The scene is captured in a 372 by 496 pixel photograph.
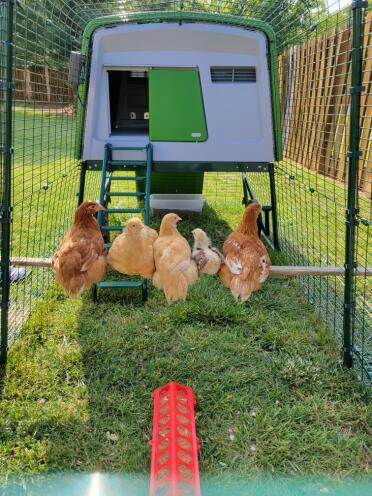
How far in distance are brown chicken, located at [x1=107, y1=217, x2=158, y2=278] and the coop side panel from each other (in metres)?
2.39

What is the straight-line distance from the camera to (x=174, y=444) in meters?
2.04

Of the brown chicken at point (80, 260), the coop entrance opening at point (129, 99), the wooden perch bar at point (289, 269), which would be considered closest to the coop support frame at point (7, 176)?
the wooden perch bar at point (289, 269)

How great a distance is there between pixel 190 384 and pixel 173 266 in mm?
1166

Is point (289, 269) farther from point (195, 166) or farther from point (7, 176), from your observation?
point (195, 166)

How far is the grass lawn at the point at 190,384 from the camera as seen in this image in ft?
7.12

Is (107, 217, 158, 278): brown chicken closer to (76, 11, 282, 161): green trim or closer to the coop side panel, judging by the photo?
the coop side panel

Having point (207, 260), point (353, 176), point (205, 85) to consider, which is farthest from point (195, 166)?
point (207, 260)

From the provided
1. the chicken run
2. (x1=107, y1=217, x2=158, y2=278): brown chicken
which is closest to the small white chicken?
(x1=107, y1=217, x2=158, y2=278): brown chicken

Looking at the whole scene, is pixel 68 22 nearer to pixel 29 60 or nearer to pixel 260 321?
pixel 29 60

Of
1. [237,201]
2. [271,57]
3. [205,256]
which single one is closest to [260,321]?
[205,256]

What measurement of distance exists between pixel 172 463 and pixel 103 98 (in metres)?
3.39

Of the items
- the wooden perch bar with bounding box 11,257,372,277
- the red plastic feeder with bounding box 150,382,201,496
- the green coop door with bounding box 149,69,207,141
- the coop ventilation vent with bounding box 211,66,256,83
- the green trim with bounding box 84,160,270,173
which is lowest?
the red plastic feeder with bounding box 150,382,201,496

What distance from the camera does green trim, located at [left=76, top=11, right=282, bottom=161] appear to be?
3.97 metres

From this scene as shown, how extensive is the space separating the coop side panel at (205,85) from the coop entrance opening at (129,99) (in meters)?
1.79
